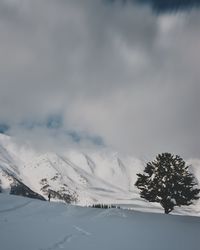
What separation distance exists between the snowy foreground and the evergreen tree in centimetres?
2659

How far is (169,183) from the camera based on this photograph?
59219 mm

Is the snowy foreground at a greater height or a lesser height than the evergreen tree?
lesser

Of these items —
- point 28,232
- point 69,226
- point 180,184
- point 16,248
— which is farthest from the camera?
point 180,184

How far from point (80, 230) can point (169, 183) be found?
124 feet

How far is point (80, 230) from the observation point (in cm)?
2325

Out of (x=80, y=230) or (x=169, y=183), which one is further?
(x=169, y=183)

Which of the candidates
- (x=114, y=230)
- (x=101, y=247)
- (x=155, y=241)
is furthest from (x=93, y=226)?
(x=101, y=247)

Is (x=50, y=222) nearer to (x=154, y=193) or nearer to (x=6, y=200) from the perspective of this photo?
(x=6, y=200)

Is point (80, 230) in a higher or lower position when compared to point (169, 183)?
lower

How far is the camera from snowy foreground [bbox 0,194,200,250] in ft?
62.0

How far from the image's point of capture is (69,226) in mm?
24656

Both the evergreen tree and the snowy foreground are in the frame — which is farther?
the evergreen tree

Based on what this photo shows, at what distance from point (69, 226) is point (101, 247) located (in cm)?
623

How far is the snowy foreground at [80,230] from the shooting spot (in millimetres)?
18891
